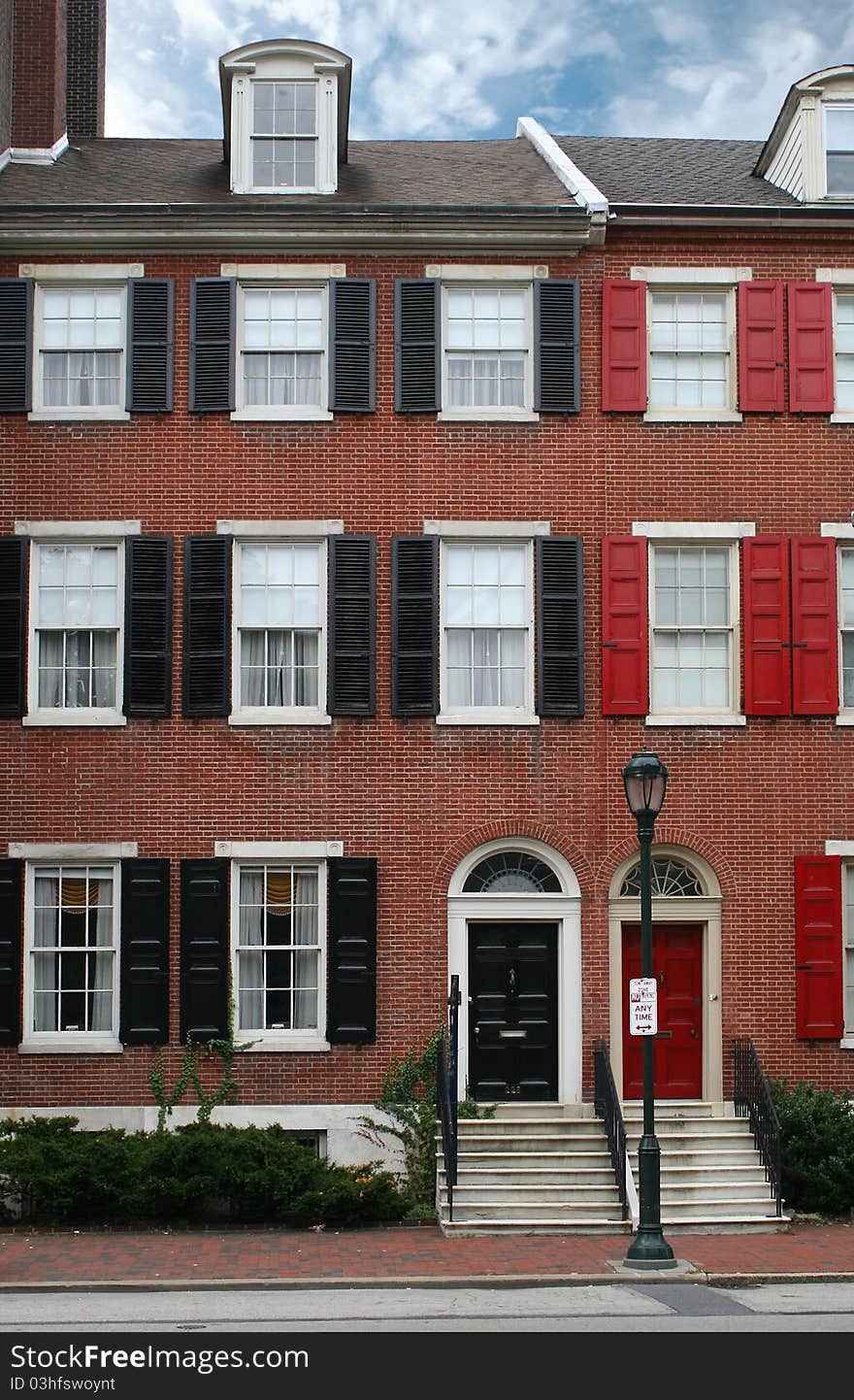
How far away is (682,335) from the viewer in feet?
68.2

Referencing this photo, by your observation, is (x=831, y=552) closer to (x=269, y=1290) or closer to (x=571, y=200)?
(x=571, y=200)

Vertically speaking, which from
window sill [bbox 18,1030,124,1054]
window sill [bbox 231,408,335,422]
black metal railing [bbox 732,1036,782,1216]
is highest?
window sill [bbox 231,408,335,422]

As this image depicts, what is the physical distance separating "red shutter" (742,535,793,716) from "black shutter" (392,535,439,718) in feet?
12.1

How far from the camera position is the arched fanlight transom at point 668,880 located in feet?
65.9

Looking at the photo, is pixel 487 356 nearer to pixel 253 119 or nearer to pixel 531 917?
pixel 253 119

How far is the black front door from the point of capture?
19734mm

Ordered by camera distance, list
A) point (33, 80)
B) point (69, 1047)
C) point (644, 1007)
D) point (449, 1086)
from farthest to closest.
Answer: point (33, 80)
point (69, 1047)
point (449, 1086)
point (644, 1007)

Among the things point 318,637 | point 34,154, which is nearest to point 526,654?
point 318,637

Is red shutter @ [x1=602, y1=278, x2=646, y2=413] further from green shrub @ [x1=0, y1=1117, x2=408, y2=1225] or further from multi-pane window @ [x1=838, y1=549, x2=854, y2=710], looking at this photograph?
green shrub @ [x1=0, y1=1117, x2=408, y2=1225]

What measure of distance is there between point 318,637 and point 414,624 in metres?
1.15

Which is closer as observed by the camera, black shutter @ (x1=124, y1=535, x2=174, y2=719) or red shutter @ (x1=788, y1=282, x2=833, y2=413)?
black shutter @ (x1=124, y1=535, x2=174, y2=719)

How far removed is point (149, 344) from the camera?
2042 cm

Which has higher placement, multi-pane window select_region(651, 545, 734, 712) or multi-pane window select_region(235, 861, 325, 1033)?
multi-pane window select_region(651, 545, 734, 712)

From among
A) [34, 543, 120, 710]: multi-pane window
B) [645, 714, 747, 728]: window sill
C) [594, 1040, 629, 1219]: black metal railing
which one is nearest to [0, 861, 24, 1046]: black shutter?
[34, 543, 120, 710]: multi-pane window
